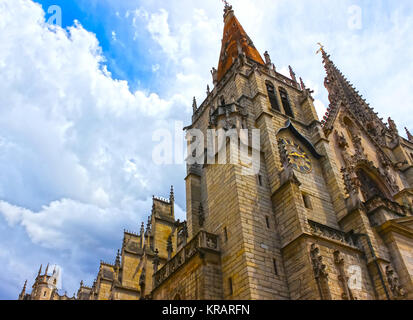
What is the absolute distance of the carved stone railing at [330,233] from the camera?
17.0m

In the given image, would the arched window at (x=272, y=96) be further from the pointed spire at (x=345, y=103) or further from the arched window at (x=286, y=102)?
the pointed spire at (x=345, y=103)

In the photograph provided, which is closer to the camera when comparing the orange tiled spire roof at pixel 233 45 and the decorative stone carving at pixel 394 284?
the decorative stone carving at pixel 394 284

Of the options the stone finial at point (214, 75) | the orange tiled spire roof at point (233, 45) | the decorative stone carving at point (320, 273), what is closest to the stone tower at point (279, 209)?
the decorative stone carving at point (320, 273)

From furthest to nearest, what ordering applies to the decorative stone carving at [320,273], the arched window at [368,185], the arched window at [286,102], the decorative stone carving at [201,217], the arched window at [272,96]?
the arched window at [286,102] < the arched window at [272,96] < the arched window at [368,185] < the decorative stone carving at [201,217] < the decorative stone carving at [320,273]

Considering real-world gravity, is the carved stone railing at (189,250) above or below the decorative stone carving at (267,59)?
below

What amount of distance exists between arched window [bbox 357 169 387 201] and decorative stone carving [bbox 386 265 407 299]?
301 inches

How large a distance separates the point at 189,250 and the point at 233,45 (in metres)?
21.1

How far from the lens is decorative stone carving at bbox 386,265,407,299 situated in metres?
15.7

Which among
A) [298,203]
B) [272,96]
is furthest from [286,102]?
[298,203]

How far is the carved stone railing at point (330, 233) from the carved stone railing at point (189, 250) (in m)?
4.41

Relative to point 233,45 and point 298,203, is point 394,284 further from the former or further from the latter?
point 233,45
